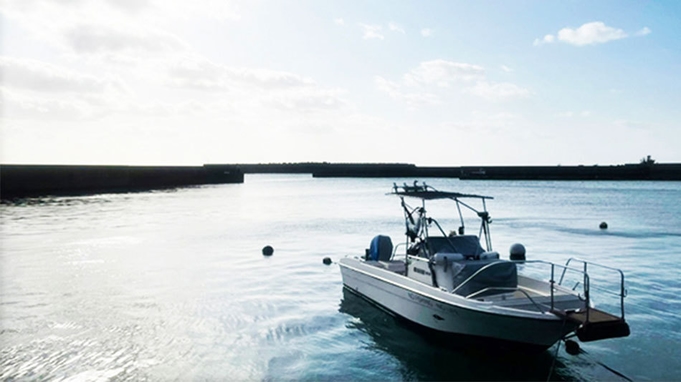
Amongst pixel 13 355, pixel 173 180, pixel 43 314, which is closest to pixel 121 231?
pixel 43 314

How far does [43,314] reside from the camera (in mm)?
14648

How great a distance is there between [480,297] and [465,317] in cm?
97

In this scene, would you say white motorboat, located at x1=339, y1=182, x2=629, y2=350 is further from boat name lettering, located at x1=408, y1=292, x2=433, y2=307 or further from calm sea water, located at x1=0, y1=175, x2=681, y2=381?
calm sea water, located at x1=0, y1=175, x2=681, y2=381

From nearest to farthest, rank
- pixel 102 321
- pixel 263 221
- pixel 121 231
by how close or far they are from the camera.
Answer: pixel 102 321, pixel 121 231, pixel 263 221

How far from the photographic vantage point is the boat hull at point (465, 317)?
9766 mm

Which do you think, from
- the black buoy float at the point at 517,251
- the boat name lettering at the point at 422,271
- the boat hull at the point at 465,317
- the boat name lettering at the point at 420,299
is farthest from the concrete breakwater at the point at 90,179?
the boat name lettering at the point at 420,299

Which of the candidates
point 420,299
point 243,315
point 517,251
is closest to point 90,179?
point 243,315

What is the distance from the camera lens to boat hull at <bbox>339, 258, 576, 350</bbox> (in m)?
9.77

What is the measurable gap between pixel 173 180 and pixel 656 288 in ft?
361

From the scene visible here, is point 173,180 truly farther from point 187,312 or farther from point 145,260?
point 187,312

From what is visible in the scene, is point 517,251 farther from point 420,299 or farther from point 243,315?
point 243,315

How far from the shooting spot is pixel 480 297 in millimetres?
11367

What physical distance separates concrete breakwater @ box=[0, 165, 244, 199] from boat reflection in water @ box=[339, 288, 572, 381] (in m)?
70.7

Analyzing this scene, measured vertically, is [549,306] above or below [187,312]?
above
